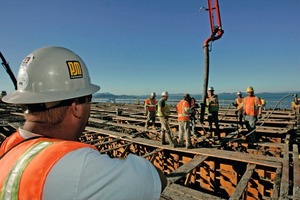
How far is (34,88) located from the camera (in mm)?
1298

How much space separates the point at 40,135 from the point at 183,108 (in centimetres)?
664

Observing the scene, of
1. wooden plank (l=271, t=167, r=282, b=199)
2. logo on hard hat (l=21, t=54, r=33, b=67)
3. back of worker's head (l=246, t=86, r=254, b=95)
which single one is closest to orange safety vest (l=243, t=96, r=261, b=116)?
back of worker's head (l=246, t=86, r=254, b=95)

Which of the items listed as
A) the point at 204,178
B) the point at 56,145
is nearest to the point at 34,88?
the point at 56,145

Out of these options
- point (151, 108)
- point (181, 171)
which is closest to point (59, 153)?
point (181, 171)

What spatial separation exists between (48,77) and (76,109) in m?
0.26

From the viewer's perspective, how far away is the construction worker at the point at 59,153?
2.82ft

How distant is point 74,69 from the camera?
1388 millimetres

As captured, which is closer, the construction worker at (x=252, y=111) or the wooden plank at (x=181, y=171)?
the wooden plank at (x=181, y=171)

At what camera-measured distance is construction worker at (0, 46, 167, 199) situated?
0.86 m

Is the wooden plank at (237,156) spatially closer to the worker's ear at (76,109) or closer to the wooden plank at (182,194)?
the wooden plank at (182,194)

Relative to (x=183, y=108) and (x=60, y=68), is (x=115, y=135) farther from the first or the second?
(x=60, y=68)

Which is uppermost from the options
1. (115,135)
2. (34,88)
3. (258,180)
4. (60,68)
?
(60,68)

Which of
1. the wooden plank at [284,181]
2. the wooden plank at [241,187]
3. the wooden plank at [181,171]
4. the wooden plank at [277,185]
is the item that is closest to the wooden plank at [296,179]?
the wooden plank at [284,181]

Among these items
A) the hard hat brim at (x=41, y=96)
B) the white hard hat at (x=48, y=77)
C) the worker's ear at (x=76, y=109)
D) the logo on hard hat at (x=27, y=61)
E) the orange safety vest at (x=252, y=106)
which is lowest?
the orange safety vest at (x=252, y=106)
